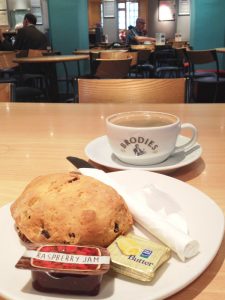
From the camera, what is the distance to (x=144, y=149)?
1.88ft

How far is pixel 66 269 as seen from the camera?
0.27 metres

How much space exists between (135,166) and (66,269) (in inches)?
13.3

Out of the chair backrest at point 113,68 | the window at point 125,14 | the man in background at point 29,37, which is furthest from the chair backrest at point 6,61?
the window at point 125,14

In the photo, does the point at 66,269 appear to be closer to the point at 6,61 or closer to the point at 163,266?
the point at 163,266

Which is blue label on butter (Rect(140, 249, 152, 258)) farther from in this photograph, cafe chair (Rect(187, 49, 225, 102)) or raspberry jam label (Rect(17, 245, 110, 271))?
cafe chair (Rect(187, 49, 225, 102))

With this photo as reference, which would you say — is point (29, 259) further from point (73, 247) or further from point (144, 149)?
point (144, 149)

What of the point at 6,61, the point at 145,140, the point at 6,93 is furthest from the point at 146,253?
the point at 6,61

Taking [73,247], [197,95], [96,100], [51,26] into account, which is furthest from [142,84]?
[51,26]

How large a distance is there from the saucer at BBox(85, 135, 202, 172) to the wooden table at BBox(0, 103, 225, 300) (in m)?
0.02

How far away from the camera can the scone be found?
33 cm

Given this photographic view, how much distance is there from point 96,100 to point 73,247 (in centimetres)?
114

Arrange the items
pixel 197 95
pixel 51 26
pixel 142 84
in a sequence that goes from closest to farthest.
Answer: pixel 142 84, pixel 197 95, pixel 51 26

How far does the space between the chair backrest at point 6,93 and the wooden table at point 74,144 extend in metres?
0.21

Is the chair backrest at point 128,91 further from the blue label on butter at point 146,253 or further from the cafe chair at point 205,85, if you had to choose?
the cafe chair at point 205,85
